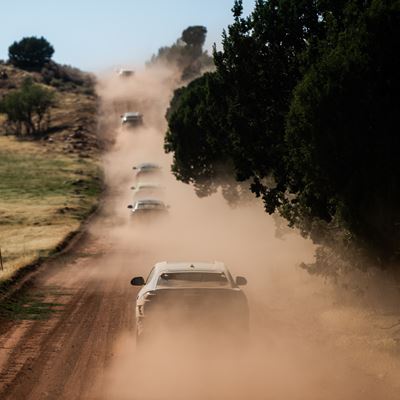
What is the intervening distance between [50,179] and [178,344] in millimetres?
60468

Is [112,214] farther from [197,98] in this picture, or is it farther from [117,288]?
[117,288]

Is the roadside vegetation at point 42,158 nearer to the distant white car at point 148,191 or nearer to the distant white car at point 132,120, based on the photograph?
the distant white car at point 148,191

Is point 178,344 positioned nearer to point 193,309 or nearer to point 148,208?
point 193,309

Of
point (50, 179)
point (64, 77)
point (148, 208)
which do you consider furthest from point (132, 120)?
point (148, 208)

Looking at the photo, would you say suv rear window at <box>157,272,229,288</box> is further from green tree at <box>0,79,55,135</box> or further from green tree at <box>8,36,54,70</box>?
green tree at <box>8,36,54,70</box>

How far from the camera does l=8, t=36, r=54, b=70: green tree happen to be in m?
147


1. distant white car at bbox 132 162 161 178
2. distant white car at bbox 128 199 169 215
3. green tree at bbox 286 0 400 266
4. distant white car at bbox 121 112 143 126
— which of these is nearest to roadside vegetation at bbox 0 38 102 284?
distant white car at bbox 128 199 169 215

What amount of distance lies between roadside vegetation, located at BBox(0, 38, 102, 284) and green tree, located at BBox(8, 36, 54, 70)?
0.56ft

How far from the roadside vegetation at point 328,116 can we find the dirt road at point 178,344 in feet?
6.77

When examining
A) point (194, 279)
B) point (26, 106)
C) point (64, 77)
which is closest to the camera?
point (194, 279)

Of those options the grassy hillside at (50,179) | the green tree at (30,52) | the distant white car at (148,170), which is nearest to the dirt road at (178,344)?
the grassy hillside at (50,179)

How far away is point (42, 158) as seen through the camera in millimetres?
85125

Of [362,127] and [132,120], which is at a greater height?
[362,127]

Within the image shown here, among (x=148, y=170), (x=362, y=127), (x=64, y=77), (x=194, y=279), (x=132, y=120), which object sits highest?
(x=362, y=127)
